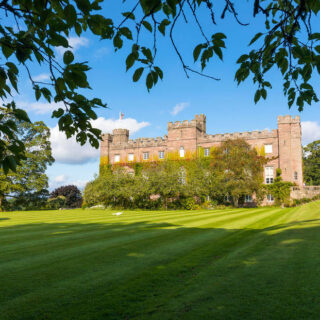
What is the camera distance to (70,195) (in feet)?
161

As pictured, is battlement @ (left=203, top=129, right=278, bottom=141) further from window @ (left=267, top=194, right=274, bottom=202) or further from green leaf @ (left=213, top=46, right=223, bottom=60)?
green leaf @ (left=213, top=46, right=223, bottom=60)

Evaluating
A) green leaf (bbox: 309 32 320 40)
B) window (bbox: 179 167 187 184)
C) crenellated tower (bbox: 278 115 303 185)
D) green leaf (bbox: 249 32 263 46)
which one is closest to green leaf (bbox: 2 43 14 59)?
green leaf (bbox: 249 32 263 46)

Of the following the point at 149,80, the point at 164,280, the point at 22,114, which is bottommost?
the point at 164,280

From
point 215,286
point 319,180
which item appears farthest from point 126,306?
point 319,180

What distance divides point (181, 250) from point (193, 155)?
3196cm

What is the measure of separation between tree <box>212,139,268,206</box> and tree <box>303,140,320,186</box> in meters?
24.3

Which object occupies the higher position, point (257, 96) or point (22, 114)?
point (257, 96)

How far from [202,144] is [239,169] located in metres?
7.59

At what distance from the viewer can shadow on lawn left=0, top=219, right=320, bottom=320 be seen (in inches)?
155

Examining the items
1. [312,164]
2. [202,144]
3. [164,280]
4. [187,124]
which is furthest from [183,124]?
[164,280]

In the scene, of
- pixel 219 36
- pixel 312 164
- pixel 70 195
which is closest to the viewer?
pixel 219 36

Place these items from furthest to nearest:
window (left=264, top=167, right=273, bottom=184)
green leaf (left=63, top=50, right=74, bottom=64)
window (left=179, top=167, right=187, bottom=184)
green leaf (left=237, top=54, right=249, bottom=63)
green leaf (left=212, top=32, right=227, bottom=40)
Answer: window (left=179, top=167, right=187, bottom=184)
window (left=264, top=167, right=273, bottom=184)
green leaf (left=237, top=54, right=249, bottom=63)
green leaf (left=212, top=32, right=227, bottom=40)
green leaf (left=63, top=50, right=74, bottom=64)

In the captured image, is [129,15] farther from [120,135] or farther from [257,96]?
[120,135]

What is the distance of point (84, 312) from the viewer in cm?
397
